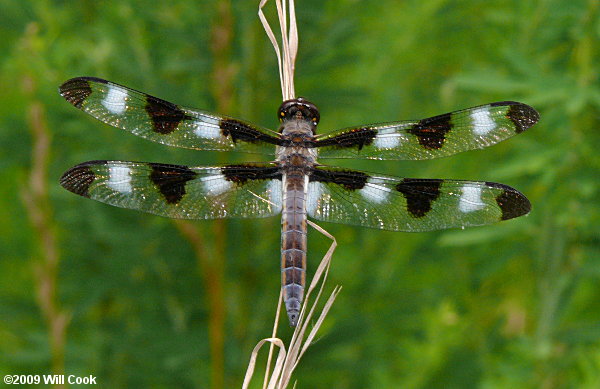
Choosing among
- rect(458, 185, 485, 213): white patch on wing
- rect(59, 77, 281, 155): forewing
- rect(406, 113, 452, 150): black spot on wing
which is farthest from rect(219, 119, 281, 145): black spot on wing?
rect(458, 185, 485, 213): white patch on wing

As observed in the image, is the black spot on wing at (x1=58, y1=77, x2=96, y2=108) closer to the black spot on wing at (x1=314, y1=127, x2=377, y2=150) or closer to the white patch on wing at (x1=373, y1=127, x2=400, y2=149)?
the black spot on wing at (x1=314, y1=127, x2=377, y2=150)

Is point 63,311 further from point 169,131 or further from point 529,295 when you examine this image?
point 529,295

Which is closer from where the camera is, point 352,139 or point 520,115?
point 520,115

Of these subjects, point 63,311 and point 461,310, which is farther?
point 461,310

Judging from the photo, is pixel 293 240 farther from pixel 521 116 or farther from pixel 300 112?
pixel 521 116

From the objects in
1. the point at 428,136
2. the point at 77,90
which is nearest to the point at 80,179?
the point at 77,90

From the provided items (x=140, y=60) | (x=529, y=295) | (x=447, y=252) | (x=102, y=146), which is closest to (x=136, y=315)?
(x=102, y=146)

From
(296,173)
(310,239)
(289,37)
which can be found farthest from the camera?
(310,239)
